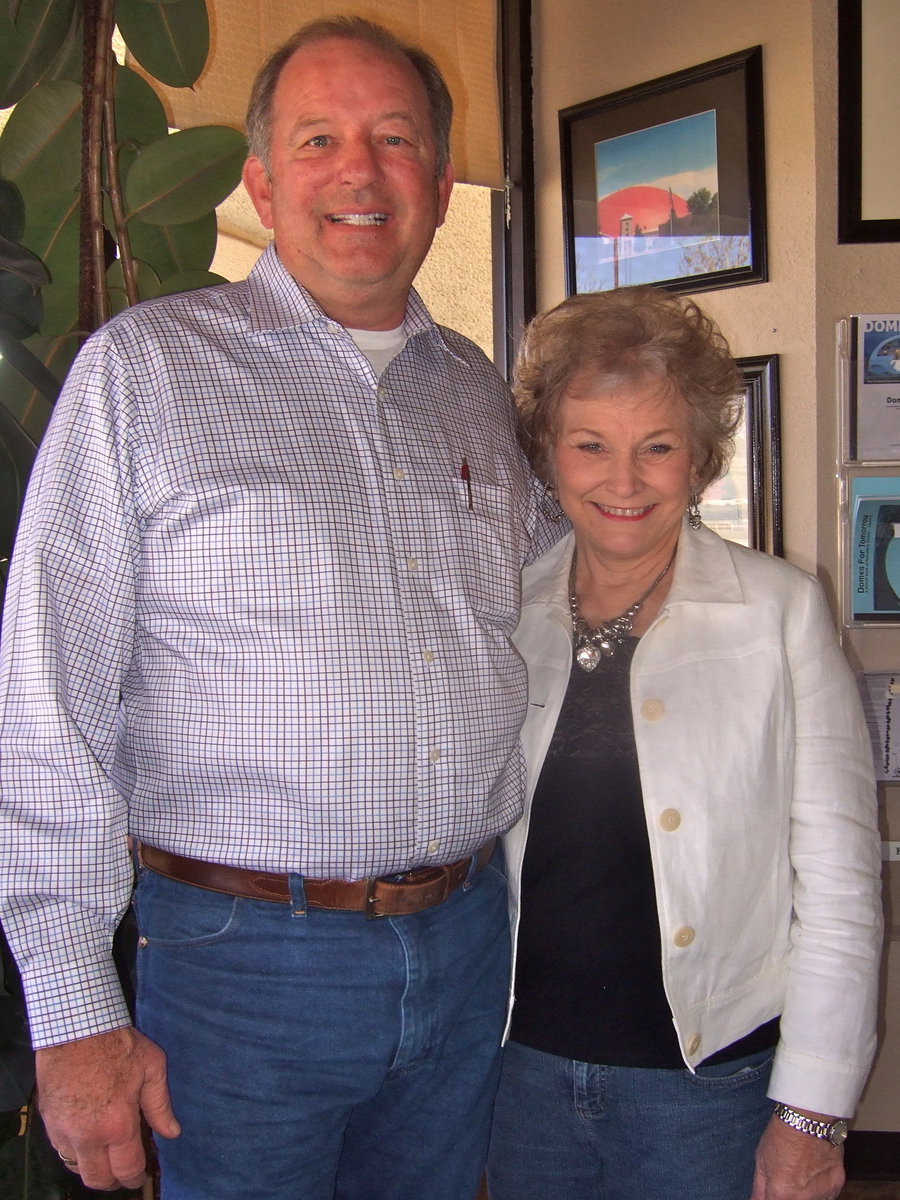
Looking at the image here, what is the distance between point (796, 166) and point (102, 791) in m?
1.88

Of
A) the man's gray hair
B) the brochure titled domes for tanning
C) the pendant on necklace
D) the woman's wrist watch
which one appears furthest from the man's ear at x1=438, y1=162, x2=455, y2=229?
the woman's wrist watch

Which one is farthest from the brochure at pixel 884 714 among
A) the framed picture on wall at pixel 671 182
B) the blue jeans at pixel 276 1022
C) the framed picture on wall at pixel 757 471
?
the blue jeans at pixel 276 1022

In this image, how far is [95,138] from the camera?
61.6 inches

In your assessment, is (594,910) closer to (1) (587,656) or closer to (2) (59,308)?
(1) (587,656)

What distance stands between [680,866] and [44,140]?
4.60ft

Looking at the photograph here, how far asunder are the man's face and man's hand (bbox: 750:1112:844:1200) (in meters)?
1.16

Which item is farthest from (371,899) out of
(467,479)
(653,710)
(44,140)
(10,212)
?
(44,140)

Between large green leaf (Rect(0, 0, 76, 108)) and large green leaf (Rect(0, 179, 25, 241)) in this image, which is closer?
large green leaf (Rect(0, 179, 25, 241))

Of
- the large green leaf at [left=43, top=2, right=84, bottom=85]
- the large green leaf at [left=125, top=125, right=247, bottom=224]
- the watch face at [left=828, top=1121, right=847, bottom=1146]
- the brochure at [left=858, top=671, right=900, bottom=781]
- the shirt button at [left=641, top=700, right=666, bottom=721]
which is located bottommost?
the watch face at [left=828, top=1121, right=847, bottom=1146]

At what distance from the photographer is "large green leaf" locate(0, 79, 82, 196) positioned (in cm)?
161

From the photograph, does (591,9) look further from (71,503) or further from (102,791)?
(102,791)

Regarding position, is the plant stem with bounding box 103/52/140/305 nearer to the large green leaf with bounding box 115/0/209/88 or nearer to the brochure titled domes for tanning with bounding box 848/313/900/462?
the large green leaf with bounding box 115/0/209/88

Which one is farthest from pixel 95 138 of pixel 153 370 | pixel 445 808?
pixel 445 808

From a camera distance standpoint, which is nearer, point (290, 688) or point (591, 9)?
point (290, 688)
